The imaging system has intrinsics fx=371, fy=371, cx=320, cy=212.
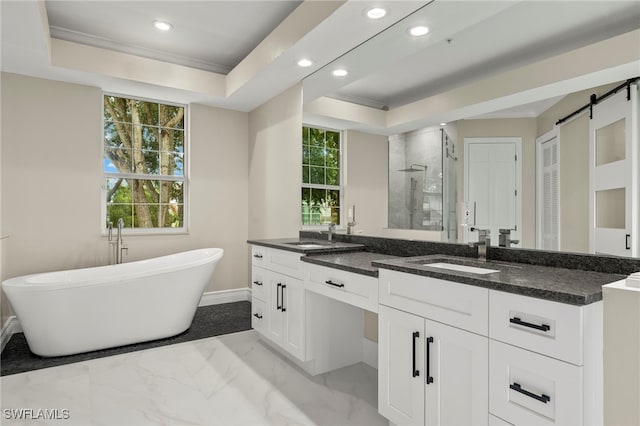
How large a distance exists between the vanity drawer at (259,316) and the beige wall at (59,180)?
1576 millimetres

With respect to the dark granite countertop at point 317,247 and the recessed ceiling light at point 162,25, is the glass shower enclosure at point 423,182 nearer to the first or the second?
the dark granite countertop at point 317,247

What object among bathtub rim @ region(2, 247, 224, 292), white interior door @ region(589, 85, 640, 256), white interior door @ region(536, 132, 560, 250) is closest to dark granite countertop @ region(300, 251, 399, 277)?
white interior door @ region(536, 132, 560, 250)

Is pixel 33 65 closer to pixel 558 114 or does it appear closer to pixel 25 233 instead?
pixel 25 233

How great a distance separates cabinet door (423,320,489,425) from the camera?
1405 mm

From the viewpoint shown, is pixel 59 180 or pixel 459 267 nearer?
pixel 459 267

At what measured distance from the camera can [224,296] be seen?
452cm

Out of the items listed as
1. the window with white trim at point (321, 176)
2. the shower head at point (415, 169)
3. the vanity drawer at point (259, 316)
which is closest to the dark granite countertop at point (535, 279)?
the shower head at point (415, 169)

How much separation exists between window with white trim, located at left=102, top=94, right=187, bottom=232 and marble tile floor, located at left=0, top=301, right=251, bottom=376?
43.6 inches

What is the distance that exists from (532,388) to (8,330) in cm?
408

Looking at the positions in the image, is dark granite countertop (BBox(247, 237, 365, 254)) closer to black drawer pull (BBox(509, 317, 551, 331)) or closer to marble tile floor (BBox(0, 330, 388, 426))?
marble tile floor (BBox(0, 330, 388, 426))

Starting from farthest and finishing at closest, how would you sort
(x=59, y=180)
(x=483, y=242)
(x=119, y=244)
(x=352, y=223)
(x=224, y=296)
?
(x=224, y=296) < (x=119, y=244) < (x=59, y=180) < (x=352, y=223) < (x=483, y=242)

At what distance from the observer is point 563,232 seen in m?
1.67

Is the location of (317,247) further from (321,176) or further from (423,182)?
(423,182)

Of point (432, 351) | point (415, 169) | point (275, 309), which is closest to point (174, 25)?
point (415, 169)
